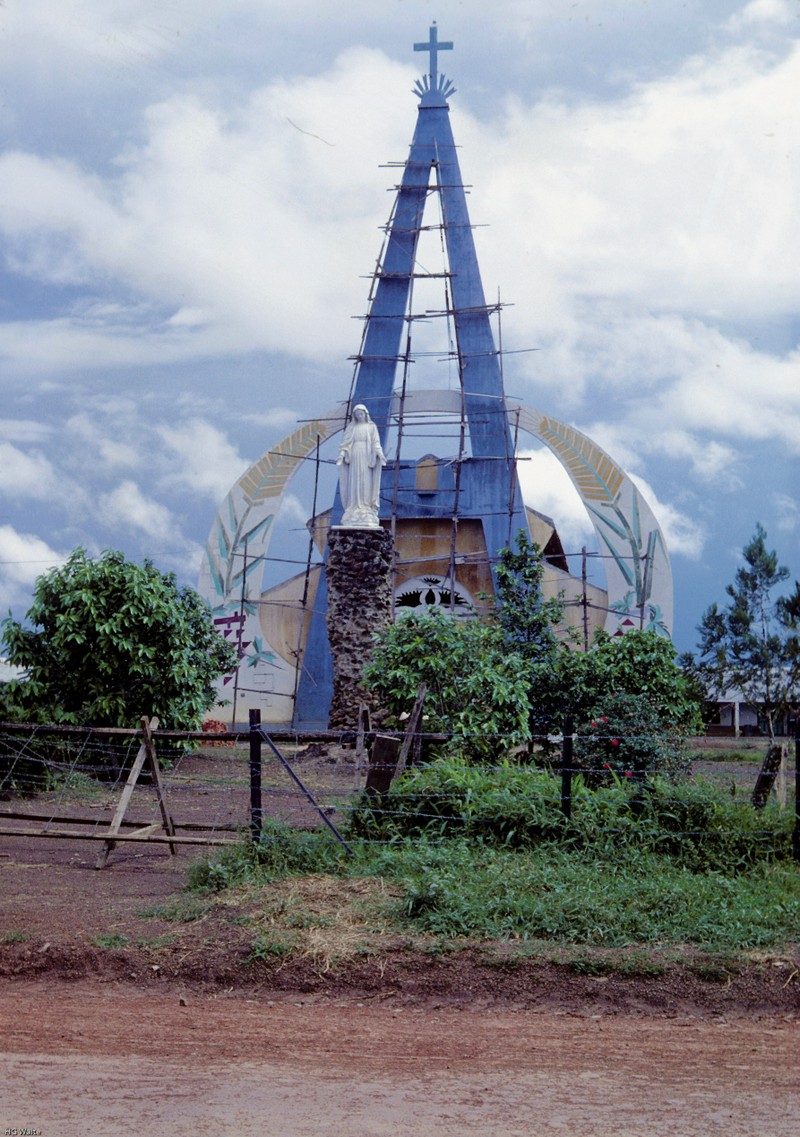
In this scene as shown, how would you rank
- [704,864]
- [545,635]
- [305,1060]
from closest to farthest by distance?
[305,1060], [704,864], [545,635]

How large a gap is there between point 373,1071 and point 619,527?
18.1 m

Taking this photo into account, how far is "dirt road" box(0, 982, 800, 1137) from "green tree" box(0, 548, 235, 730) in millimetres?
9602

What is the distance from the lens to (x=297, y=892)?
7.18 metres

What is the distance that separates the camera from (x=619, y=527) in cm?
2219

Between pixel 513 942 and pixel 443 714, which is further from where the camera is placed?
pixel 443 714

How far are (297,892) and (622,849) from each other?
90.8 inches

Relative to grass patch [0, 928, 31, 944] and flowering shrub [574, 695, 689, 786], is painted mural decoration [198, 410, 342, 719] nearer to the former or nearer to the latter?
flowering shrub [574, 695, 689, 786]

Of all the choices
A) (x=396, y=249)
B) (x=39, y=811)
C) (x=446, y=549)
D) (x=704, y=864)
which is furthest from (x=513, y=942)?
(x=396, y=249)

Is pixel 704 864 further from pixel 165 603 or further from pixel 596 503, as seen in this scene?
pixel 596 503

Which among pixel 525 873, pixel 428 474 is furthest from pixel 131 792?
pixel 428 474

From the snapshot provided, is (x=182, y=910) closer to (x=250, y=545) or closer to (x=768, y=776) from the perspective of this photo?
(x=768, y=776)

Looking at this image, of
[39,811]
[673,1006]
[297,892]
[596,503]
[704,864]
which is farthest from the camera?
[596,503]

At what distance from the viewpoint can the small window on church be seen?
22.6 m

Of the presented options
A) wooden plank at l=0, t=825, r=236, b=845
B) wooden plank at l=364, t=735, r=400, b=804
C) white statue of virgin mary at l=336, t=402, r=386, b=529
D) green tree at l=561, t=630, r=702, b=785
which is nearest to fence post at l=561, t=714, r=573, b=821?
wooden plank at l=364, t=735, r=400, b=804
